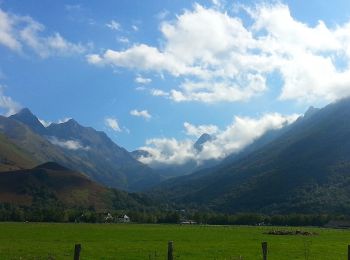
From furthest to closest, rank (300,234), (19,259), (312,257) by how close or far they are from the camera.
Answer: (300,234) → (312,257) → (19,259)

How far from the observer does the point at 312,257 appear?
5588 cm

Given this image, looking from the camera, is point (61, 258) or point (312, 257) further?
point (312, 257)

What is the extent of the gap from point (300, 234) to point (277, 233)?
544 cm

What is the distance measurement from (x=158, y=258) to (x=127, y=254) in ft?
25.2

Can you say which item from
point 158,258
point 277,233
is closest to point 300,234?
point 277,233

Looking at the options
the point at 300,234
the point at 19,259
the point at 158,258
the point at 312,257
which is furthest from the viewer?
the point at 300,234

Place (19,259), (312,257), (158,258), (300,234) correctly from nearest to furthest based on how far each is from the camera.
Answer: (19,259) < (158,258) < (312,257) < (300,234)


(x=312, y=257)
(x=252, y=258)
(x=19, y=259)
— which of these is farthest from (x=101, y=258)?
(x=312, y=257)

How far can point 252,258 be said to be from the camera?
53.9m

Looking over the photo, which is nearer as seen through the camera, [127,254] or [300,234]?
[127,254]

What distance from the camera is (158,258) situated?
170ft

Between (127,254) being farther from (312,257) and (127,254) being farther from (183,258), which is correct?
(312,257)

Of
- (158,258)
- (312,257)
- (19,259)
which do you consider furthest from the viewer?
(312,257)

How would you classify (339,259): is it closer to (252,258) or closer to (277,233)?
(252,258)
